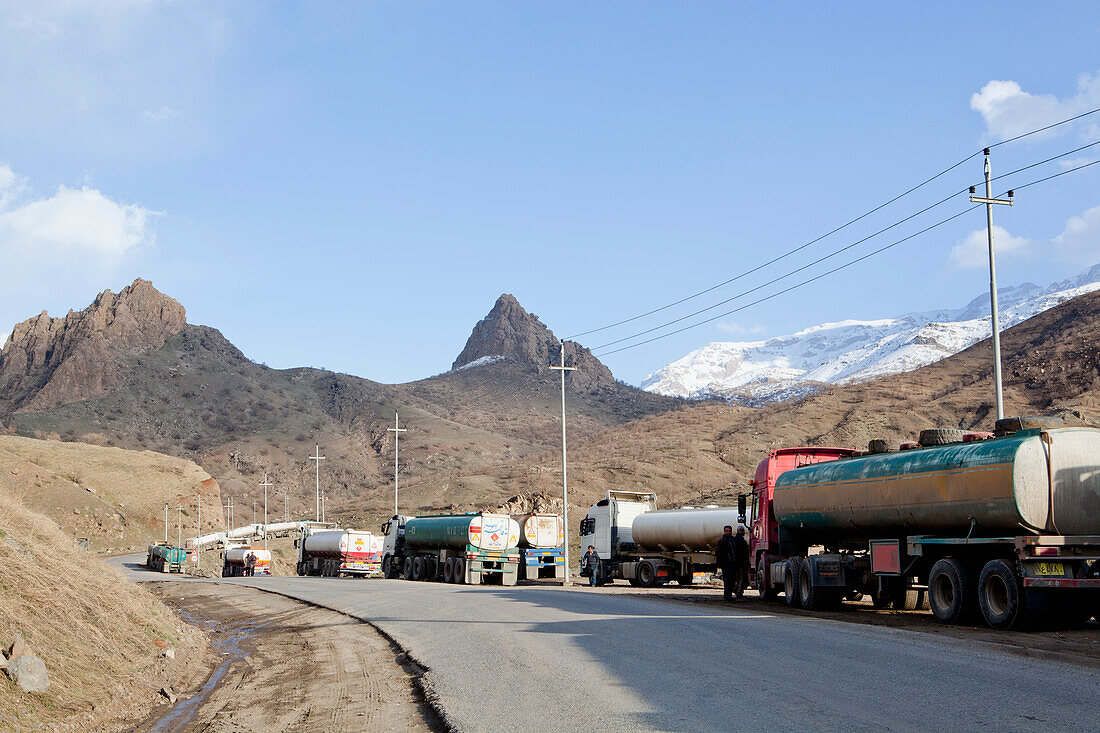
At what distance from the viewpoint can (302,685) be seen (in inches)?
541

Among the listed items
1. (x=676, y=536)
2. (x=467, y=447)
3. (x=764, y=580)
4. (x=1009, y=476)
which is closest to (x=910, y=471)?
(x=1009, y=476)

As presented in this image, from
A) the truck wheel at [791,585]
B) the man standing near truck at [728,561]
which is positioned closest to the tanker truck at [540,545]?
the man standing near truck at [728,561]

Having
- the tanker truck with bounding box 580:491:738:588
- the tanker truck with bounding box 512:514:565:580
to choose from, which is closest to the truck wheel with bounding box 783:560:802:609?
the tanker truck with bounding box 580:491:738:588

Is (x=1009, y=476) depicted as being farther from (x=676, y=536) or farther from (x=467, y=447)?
(x=467, y=447)

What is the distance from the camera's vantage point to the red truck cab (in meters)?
25.1

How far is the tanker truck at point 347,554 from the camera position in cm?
6012

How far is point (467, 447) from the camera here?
568 ft

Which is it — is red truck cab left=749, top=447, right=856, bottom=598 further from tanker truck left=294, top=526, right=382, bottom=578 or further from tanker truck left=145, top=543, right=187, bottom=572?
tanker truck left=145, top=543, right=187, bottom=572

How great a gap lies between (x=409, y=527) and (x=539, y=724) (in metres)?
45.4

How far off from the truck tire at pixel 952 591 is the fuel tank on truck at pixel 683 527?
16883 millimetres

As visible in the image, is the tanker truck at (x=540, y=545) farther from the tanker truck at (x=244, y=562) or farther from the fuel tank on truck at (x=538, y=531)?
the tanker truck at (x=244, y=562)

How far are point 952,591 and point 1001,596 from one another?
1.23 metres

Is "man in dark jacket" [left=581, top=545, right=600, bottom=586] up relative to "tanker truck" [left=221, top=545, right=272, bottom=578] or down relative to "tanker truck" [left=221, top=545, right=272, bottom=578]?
up

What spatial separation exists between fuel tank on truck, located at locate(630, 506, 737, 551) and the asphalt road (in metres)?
15.9
